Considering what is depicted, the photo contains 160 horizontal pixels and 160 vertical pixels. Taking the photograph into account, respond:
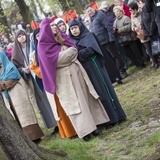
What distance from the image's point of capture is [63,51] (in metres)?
7.11

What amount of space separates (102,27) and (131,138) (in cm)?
552

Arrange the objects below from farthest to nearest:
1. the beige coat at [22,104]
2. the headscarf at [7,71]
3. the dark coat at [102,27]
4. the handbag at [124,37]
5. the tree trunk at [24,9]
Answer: the tree trunk at [24,9] → the handbag at [124,37] → the dark coat at [102,27] → the beige coat at [22,104] → the headscarf at [7,71]

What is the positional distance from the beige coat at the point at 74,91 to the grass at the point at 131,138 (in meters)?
0.29

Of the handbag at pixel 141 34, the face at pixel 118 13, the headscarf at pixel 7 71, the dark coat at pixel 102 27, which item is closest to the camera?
the headscarf at pixel 7 71

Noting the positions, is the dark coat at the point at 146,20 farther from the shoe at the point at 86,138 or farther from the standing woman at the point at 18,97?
the shoe at the point at 86,138

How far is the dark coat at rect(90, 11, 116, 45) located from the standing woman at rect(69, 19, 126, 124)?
3.78 m

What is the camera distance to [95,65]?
7.50 m

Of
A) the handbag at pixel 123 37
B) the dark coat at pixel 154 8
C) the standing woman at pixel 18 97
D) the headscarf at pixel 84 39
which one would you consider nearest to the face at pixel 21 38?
the standing woman at pixel 18 97

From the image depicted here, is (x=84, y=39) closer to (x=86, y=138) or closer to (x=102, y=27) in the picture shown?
(x=86, y=138)

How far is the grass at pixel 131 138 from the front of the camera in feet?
18.4

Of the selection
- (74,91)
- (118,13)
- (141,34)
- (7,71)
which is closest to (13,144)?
(74,91)

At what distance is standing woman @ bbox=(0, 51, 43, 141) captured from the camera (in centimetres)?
832

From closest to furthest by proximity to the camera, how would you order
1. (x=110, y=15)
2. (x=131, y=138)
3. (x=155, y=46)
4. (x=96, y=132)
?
(x=131, y=138), (x=96, y=132), (x=155, y=46), (x=110, y=15)

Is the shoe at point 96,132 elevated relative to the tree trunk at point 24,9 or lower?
lower
